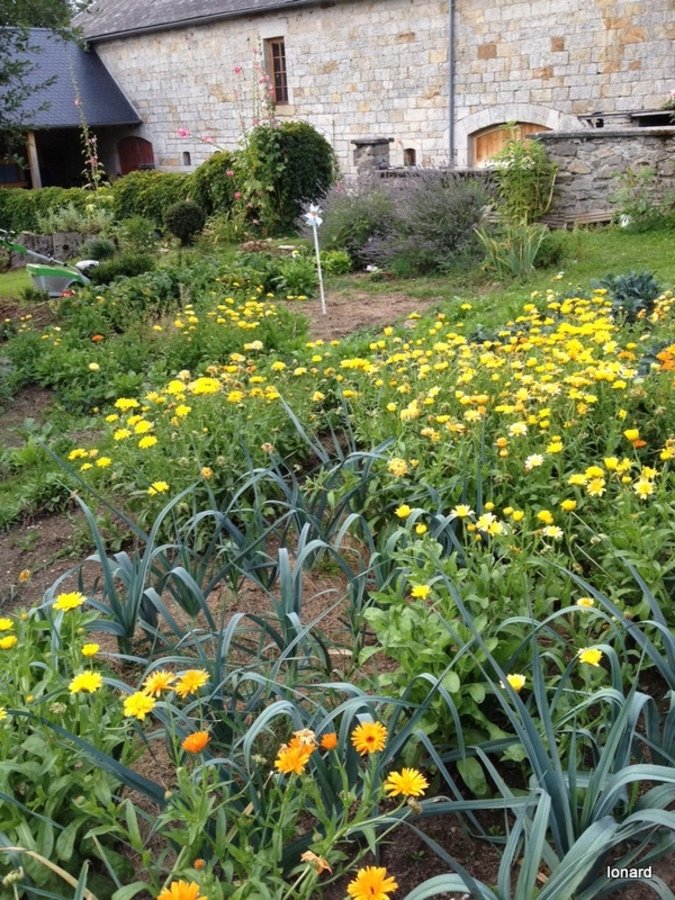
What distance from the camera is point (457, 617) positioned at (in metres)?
2.23

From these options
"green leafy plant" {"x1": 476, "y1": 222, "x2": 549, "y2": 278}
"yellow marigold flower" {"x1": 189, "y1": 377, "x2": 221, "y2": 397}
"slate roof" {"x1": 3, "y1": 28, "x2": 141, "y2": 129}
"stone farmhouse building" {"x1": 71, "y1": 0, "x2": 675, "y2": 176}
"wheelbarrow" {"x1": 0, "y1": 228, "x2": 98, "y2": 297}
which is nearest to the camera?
"yellow marigold flower" {"x1": 189, "y1": 377, "x2": 221, "y2": 397}

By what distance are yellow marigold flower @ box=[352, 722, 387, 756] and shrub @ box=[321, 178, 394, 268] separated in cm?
871

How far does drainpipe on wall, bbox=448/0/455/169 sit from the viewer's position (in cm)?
1520

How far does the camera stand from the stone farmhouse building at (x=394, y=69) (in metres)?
13.5

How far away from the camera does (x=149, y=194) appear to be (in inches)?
652

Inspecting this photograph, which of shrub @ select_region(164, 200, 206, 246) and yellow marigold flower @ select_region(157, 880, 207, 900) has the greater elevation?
shrub @ select_region(164, 200, 206, 246)

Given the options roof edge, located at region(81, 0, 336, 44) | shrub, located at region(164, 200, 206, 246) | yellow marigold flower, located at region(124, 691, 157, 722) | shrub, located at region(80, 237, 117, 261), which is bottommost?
yellow marigold flower, located at region(124, 691, 157, 722)

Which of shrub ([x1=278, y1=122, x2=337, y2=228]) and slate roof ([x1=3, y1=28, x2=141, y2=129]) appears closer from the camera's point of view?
shrub ([x1=278, y1=122, x2=337, y2=228])

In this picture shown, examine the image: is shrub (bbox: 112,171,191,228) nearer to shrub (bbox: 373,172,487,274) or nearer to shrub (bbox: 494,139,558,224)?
shrub (bbox: 494,139,558,224)

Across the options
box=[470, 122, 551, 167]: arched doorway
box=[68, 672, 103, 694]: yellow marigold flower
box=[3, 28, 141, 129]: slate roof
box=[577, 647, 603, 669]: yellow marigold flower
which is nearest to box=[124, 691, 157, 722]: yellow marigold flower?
box=[68, 672, 103, 694]: yellow marigold flower

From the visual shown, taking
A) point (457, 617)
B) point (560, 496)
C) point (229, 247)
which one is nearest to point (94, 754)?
point (457, 617)

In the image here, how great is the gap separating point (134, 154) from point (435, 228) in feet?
54.1

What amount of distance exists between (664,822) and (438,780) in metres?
0.65

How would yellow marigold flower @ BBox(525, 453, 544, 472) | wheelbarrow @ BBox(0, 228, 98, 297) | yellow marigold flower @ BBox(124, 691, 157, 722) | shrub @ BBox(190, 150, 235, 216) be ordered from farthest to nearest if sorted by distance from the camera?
shrub @ BBox(190, 150, 235, 216) < wheelbarrow @ BBox(0, 228, 98, 297) < yellow marigold flower @ BBox(525, 453, 544, 472) < yellow marigold flower @ BBox(124, 691, 157, 722)
